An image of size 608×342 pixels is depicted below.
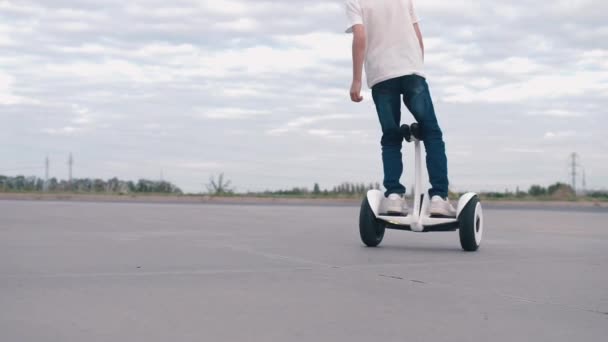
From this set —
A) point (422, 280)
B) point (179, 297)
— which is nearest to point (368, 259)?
point (422, 280)

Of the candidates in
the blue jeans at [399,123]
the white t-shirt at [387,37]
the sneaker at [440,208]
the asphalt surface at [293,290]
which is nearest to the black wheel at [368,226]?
the asphalt surface at [293,290]

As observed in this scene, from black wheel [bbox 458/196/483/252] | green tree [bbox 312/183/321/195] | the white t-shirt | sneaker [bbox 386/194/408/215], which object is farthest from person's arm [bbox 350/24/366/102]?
green tree [bbox 312/183/321/195]

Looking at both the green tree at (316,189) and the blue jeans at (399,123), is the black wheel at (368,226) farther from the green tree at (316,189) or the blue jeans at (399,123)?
the green tree at (316,189)

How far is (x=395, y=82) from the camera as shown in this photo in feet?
20.6

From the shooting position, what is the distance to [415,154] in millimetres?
6215

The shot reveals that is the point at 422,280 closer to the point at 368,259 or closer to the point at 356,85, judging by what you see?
the point at 368,259

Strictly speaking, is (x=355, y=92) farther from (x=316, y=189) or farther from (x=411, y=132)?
(x=316, y=189)

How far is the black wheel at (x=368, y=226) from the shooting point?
20.3 ft

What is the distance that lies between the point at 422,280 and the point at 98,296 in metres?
1.53

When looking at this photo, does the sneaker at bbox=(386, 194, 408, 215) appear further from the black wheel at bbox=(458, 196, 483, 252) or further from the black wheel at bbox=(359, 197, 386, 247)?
the black wheel at bbox=(458, 196, 483, 252)

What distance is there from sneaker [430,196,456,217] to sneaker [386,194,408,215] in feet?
0.73

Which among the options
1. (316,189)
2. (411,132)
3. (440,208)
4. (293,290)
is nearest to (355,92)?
(411,132)

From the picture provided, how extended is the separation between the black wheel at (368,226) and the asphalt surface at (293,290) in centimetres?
9

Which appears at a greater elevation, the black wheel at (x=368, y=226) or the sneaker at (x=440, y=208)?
the sneaker at (x=440, y=208)
